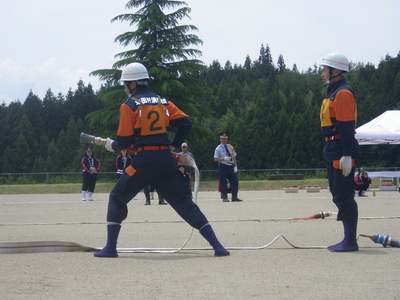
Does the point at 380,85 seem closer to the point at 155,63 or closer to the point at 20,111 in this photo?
the point at 155,63

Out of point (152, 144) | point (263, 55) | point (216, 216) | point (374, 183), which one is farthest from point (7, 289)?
point (263, 55)

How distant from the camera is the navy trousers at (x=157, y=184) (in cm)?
693

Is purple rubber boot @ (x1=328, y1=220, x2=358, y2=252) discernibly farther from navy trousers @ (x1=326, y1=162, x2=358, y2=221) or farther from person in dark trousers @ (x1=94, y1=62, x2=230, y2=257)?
person in dark trousers @ (x1=94, y1=62, x2=230, y2=257)

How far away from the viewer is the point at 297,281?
5.43 metres

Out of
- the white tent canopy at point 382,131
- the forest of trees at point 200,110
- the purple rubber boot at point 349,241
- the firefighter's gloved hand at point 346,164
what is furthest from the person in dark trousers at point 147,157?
the forest of trees at point 200,110

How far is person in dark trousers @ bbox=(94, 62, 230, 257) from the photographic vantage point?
6.90 meters

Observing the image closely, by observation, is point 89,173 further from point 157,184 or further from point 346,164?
point 346,164

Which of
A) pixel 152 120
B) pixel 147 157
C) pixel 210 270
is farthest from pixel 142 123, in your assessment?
pixel 210 270

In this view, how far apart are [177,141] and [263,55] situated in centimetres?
17933

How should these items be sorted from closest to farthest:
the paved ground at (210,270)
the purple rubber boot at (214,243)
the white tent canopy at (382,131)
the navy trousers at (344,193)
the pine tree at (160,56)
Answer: the paved ground at (210,270)
the purple rubber boot at (214,243)
the navy trousers at (344,193)
the white tent canopy at (382,131)
the pine tree at (160,56)

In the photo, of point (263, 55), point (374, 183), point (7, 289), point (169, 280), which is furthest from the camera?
point (263, 55)

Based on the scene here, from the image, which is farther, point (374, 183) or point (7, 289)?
point (374, 183)

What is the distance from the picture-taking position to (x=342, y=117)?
7004 mm

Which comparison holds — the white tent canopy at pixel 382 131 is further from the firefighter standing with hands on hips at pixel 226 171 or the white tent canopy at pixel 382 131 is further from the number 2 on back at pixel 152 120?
the number 2 on back at pixel 152 120
